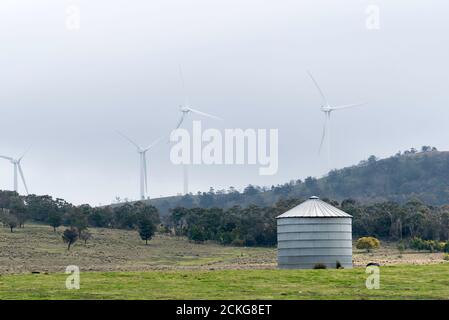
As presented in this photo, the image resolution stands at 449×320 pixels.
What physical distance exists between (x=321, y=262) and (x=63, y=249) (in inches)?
2440

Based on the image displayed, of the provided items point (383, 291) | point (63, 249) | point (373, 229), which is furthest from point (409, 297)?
point (373, 229)

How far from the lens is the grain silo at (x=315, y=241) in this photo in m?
76.6

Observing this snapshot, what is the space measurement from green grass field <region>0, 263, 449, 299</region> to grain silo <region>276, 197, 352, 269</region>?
1182 centimetres

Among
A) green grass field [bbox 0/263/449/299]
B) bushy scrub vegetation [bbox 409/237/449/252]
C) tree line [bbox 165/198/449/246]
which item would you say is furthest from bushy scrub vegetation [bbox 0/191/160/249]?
green grass field [bbox 0/263/449/299]

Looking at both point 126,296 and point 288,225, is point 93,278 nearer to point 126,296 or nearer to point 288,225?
point 126,296

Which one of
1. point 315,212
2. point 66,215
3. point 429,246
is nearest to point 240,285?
point 315,212

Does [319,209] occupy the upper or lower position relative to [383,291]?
upper

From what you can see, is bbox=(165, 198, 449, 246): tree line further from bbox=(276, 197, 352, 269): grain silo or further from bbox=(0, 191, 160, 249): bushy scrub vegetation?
bbox=(276, 197, 352, 269): grain silo

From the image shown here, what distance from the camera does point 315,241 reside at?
76875 mm

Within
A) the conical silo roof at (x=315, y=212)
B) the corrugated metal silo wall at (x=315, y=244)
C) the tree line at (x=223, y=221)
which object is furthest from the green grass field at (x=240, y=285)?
the tree line at (x=223, y=221)

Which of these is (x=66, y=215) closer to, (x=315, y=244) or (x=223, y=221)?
(x=223, y=221)

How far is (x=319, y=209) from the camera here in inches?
3088
